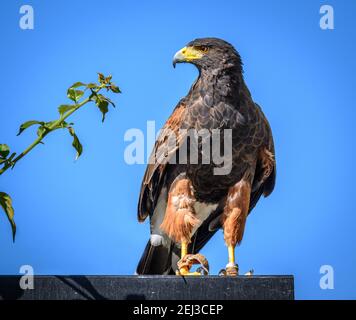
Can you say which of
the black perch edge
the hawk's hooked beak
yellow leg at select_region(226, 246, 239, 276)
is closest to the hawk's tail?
yellow leg at select_region(226, 246, 239, 276)

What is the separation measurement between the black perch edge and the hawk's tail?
121 inches

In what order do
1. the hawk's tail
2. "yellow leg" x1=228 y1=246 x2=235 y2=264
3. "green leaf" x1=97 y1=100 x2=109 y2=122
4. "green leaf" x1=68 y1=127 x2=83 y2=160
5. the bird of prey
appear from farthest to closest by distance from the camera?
the hawk's tail
the bird of prey
"yellow leg" x1=228 y1=246 x2=235 y2=264
"green leaf" x1=97 y1=100 x2=109 y2=122
"green leaf" x1=68 y1=127 x2=83 y2=160

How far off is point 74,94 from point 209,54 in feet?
12.1

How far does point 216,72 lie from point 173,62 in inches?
19.1

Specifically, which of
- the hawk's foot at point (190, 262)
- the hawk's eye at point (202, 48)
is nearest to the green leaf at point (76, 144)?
the hawk's foot at point (190, 262)

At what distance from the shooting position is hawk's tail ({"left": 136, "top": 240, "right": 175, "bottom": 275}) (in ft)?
27.7

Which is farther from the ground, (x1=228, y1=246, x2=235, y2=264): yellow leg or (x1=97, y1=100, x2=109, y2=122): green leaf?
(x1=97, y1=100, x2=109, y2=122): green leaf

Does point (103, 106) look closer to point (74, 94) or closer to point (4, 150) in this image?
point (74, 94)

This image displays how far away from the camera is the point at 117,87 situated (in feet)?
14.7

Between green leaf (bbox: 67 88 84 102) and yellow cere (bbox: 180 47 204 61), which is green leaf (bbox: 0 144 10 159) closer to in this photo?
green leaf (bbox: 67 88 84 102)

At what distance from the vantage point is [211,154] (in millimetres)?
7789

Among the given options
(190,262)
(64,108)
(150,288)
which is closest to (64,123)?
(64,108)

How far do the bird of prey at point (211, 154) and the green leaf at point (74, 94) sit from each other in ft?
11.1
